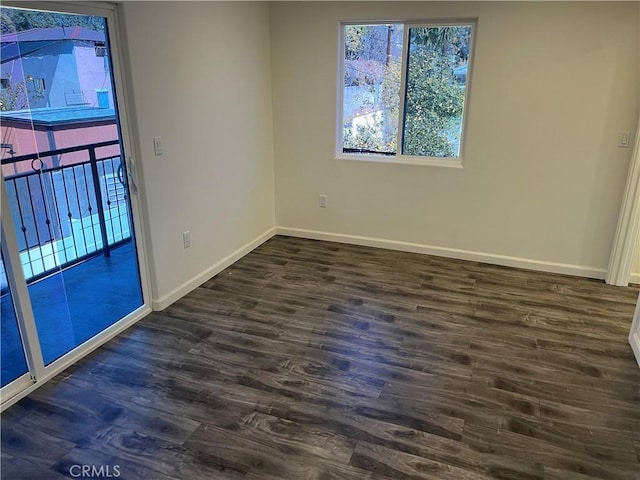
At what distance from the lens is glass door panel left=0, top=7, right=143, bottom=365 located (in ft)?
7.62

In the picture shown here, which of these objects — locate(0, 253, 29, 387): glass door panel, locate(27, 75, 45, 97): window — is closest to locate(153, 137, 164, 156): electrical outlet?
locate(27, 75, 45, 97): window

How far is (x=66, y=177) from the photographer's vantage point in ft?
8.95

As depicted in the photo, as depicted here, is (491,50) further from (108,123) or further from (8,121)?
(8,121)

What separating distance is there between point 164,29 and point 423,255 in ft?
9.40

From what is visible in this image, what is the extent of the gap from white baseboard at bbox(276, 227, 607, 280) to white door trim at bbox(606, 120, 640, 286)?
0.14 meters

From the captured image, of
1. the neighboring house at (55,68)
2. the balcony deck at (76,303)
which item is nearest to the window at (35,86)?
the neighboring house at (55,68)

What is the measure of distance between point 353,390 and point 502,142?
2499mm

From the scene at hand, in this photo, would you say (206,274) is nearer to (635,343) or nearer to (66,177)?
(66,177)

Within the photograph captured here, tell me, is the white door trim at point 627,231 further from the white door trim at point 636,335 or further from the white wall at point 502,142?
the white door trim at point 636,335

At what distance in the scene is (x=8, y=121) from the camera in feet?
7.41

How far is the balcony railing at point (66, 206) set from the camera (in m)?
2.41

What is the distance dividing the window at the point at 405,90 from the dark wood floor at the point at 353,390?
4.48 ft

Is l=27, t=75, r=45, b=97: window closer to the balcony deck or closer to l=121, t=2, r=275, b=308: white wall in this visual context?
l=121, t=2, r=275, b=308: white wall
